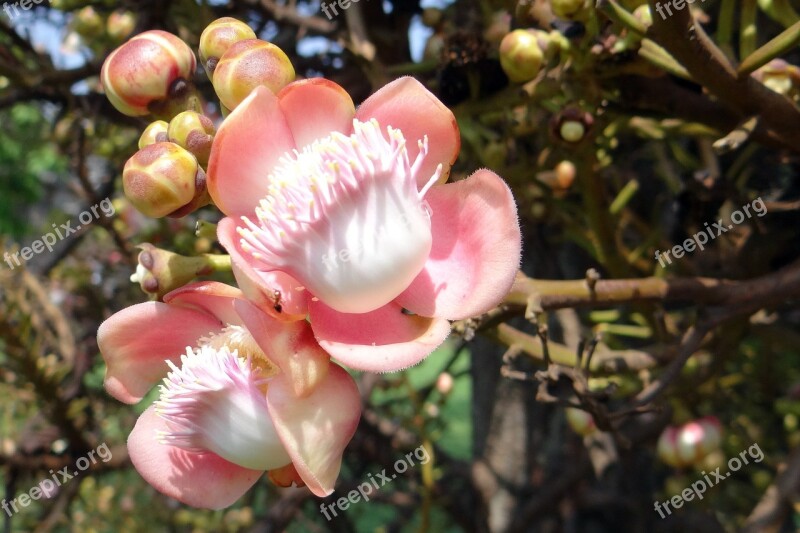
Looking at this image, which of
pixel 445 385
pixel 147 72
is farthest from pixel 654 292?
pixel 445 385

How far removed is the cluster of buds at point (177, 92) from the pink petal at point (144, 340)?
77 millimetres

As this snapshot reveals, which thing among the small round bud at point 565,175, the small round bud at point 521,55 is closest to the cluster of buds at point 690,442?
the small round bud at point 565,175

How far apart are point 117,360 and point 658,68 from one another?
598 mm

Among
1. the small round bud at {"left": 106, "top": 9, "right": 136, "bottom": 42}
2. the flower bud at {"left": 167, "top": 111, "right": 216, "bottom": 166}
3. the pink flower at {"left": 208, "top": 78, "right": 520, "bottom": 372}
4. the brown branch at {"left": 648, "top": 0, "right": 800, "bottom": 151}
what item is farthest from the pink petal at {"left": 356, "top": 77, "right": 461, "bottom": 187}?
the small round bud at {"left": 106, "top": 9, "right": 136, "bottom": 42}

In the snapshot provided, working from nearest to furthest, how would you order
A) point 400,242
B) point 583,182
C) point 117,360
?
point 400,242 < point 117,360 < point 583,182

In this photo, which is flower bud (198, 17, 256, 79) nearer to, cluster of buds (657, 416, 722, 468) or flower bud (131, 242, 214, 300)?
flower bud (131, 242, 214, 300)

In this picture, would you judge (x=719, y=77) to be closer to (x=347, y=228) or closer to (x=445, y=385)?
(x=347, y=228)

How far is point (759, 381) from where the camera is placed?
162 cm

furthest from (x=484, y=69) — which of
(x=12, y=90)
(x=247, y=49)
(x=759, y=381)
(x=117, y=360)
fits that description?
(x=759, y=381)

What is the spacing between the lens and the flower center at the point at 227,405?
52 cm

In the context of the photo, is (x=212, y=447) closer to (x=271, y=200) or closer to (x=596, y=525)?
(x=271, y=200)

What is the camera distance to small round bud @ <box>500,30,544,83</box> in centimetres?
76

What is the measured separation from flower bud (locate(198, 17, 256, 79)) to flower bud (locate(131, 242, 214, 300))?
0.14 m

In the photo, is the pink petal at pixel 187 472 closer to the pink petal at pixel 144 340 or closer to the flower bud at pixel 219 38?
the pink petal at pixel 144 340
